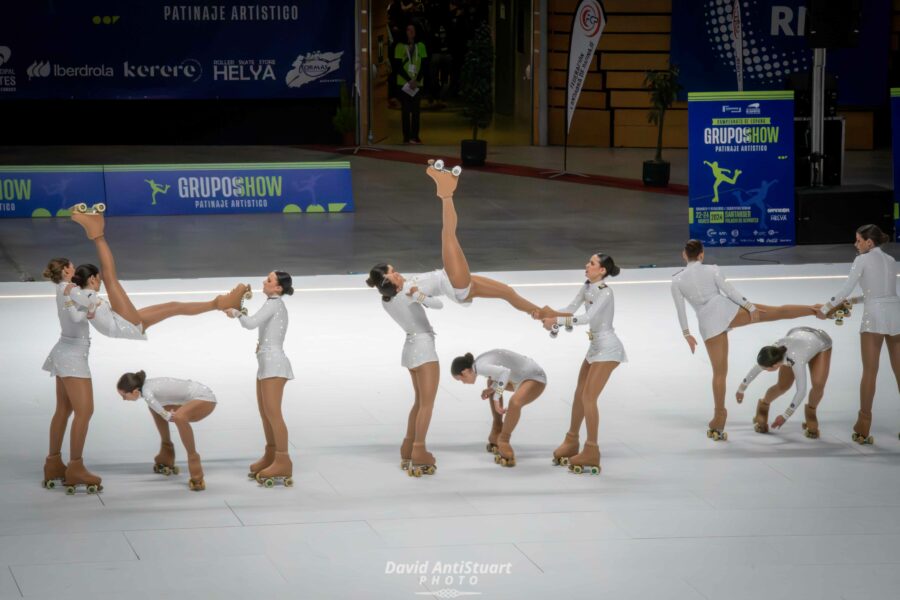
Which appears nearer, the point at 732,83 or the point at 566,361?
the point at 566,361

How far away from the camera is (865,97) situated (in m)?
25.0

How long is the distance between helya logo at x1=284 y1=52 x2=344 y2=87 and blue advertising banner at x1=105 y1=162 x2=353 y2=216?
6702 millimetres

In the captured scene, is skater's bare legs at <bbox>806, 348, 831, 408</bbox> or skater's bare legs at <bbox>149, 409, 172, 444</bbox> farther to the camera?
skater's bare legs at <bbox>806, 348, 831, 408</bbox>

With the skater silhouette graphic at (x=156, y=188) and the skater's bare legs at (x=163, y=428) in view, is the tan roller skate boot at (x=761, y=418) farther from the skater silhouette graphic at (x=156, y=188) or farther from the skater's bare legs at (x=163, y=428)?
the skater silhouette graphic at (x=156, y=188)

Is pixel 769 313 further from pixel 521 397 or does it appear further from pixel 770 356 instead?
pixel 521 397

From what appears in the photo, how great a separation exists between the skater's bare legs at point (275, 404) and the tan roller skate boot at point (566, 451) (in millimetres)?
1700

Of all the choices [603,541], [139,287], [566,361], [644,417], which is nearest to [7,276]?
[139,287]

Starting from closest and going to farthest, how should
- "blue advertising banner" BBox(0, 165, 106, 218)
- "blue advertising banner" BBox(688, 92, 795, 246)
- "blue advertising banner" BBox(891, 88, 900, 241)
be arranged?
"blue advertising banner" BBox(688, 92, 795, 246)
"blue advertising banner" BBox(891, 88, 900, 241)
"blue advertising banner" BBox(0, 165, 106, 218)

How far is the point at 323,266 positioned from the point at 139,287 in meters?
2.17

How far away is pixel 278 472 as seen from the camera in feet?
26.6

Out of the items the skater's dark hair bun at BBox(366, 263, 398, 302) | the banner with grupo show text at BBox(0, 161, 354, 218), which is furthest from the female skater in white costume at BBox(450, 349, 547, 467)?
the banner with grupo show text at BBox(0, 161, 354, 218)

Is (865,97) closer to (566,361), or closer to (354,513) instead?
(566,361)

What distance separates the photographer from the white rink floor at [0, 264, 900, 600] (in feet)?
22.1

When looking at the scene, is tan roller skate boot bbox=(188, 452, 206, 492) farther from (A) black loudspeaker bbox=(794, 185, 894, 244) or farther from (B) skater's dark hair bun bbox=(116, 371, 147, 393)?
(A) black loudspeaker bbox=(794, 185, 894, 244)
